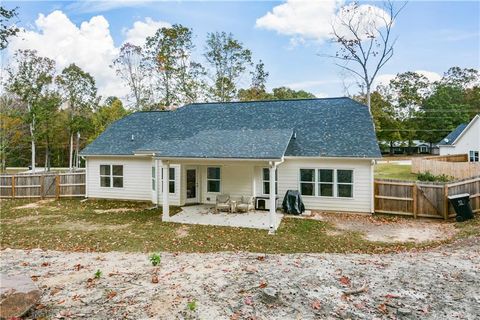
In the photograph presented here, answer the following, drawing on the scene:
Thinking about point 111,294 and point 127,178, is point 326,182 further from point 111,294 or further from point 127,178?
point 111,294

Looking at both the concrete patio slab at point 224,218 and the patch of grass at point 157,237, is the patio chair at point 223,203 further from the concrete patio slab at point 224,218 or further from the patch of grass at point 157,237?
the patch of grass at point 157,237

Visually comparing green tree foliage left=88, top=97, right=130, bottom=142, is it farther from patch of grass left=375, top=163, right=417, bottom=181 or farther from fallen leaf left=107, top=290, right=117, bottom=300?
fallen leaf left=107, top=290, right=117, bottom=300

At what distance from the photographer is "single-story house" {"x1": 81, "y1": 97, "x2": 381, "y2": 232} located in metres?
13.8

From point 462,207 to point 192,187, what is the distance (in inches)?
493

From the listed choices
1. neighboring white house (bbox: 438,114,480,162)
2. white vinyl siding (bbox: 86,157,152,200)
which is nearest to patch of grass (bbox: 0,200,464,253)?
white vinyl siding (bbox: 86,157,152,200)

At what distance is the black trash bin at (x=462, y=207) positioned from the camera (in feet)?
42.1

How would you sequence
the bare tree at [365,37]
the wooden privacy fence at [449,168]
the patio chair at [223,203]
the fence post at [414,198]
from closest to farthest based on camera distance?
the fence post at [414,198]
the patio chair at [223,203]
the wooden privacy fence at [449,168]
the bare tree at [365,37]

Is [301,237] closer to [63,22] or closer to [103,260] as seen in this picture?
[103,260]

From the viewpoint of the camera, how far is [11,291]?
4859mm

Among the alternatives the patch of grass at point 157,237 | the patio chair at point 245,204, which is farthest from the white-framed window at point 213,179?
the patch of grass at point 157,237

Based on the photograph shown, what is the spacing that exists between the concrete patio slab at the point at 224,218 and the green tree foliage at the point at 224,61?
2050cm

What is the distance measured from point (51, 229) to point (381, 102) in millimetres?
53987

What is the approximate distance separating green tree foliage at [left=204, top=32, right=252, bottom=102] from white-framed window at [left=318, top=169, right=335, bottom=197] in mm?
20210

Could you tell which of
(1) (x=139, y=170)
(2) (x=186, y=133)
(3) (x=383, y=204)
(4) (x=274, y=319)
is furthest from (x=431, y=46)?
(4) (x=274, y=319)
